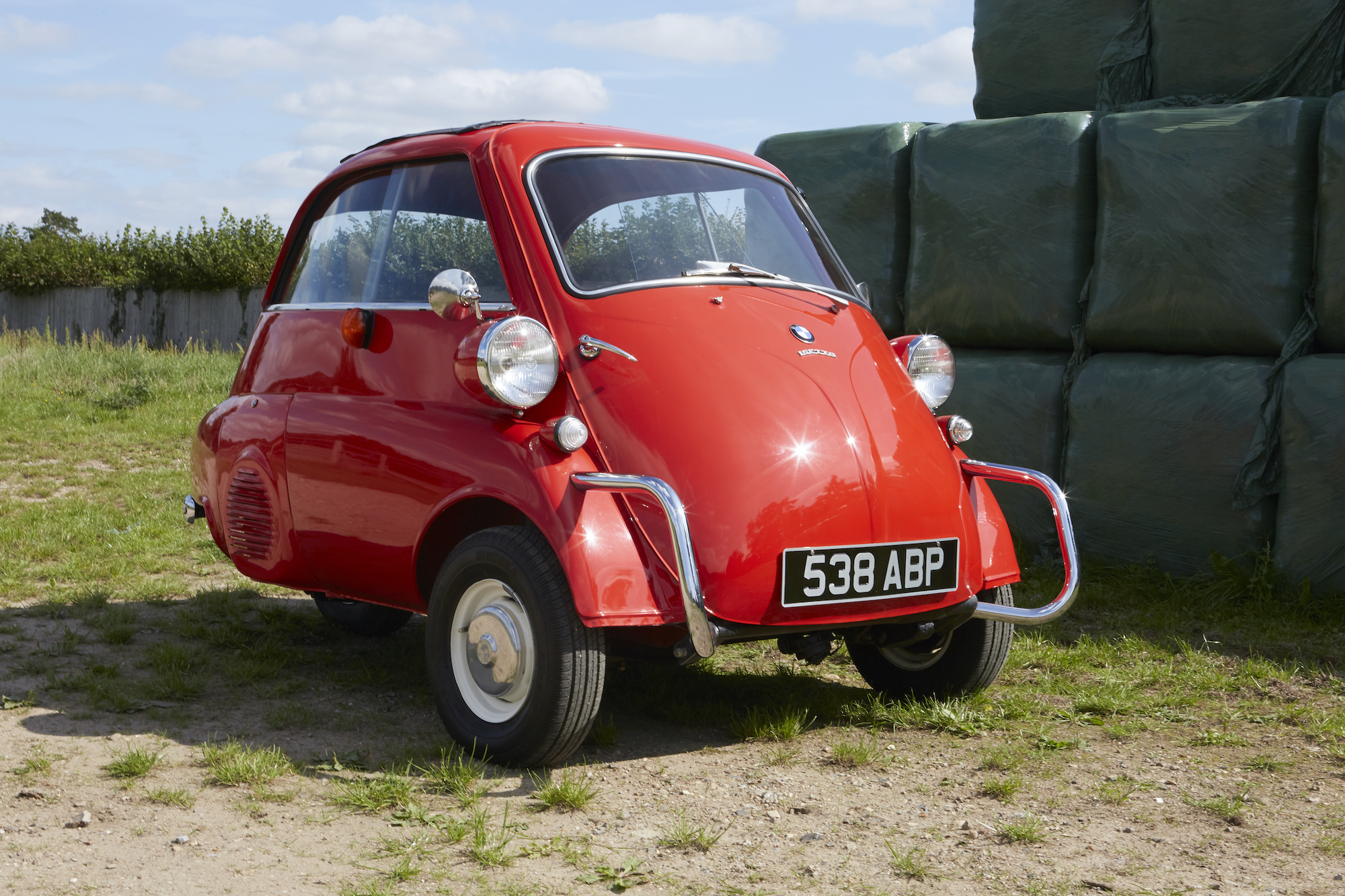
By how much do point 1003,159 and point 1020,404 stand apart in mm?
1380

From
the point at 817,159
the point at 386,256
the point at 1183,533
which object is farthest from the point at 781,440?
the point at 817,159

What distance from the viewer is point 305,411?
166 inches

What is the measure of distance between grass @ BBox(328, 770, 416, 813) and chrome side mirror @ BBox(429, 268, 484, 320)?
136cm

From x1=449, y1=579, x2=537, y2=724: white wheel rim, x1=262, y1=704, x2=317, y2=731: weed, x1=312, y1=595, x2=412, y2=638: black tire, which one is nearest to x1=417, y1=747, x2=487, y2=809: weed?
x1=449, y1=579, x2=537, y2=724: white wheel rim

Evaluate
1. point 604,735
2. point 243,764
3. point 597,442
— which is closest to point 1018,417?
point 604,735

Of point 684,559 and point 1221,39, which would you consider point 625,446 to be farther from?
point 1221,39

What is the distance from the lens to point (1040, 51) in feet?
23.2

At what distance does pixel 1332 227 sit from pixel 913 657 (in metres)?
3.07

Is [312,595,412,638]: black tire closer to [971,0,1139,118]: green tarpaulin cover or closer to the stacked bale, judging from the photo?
the stacked bale

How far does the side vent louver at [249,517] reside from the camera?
4398mm

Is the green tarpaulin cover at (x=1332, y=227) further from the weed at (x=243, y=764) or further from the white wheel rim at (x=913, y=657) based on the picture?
the weed at (x=243, y=764)

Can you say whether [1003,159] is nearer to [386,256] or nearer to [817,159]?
[817,159]

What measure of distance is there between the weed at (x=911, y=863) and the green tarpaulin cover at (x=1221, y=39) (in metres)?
5.01

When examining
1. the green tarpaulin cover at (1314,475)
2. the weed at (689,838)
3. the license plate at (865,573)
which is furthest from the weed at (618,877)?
the green tarpaulin cover at (1314,475)
